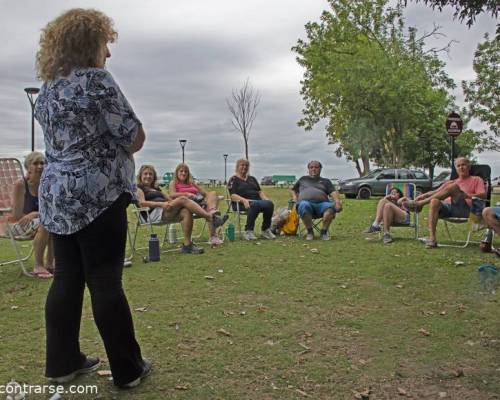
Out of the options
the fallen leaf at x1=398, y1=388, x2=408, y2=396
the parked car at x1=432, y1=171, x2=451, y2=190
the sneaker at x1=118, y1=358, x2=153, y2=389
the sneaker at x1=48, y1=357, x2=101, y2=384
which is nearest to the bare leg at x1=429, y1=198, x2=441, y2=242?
the fallen leaf at x1=398, y1=388, x2=408, y2=396

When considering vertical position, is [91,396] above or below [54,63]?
below

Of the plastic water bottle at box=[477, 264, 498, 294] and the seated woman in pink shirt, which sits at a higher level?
the seated woman in pink shirt

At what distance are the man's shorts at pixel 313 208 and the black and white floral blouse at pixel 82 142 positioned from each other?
16.2ft

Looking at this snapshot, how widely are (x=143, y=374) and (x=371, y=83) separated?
2067 centimetres

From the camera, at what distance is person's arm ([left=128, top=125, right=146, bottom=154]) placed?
207 cm

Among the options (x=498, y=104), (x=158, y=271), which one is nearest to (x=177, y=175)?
(x=158, y=271)

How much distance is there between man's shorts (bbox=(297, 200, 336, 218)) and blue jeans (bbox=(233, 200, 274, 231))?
41 cm

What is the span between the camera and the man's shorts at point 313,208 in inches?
268

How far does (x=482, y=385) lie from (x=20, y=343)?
92.4 inches

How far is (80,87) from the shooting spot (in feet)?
6.48

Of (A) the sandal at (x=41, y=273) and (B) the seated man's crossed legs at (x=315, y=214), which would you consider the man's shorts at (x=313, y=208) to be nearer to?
(B) the seated man's crossed legs at (x=315, y=214)

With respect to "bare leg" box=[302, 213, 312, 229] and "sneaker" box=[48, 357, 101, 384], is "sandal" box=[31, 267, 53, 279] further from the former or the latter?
"bare leg" box=[302, 213, 312, 229]

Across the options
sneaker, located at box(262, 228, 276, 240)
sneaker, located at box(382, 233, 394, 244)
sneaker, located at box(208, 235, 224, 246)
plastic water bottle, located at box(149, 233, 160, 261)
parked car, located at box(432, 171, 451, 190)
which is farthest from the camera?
parked car, located at box(432, 171, 451, 190)

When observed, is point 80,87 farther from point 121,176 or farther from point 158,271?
point 158,271
